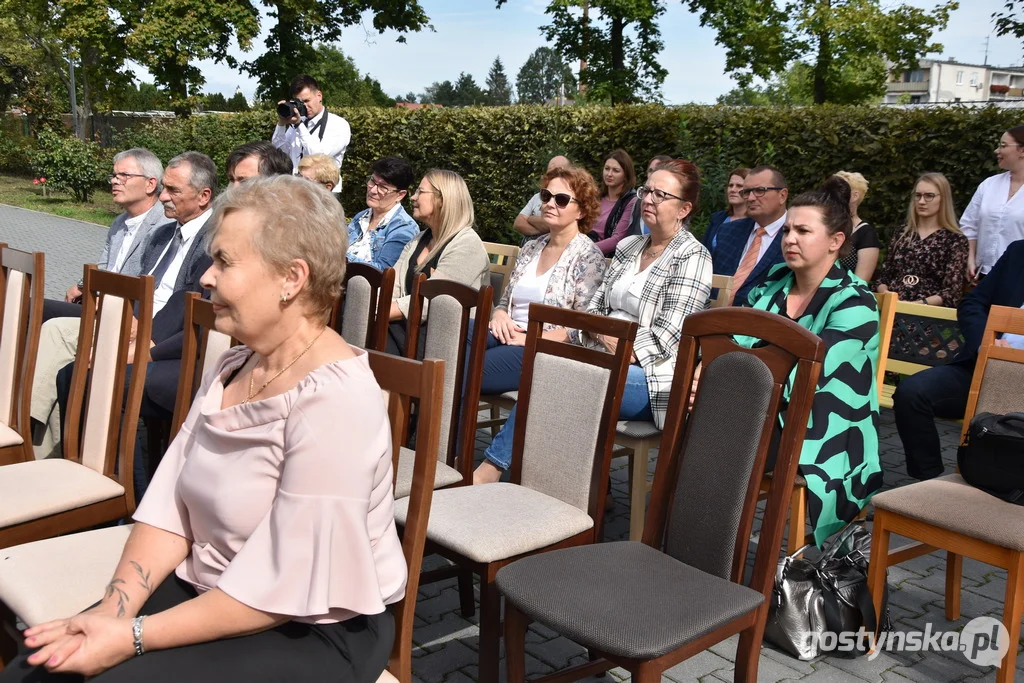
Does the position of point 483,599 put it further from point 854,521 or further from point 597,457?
point 854,521

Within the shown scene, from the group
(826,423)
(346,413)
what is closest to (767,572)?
(826,423)

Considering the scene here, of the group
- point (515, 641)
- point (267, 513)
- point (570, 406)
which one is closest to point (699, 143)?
point (570, 406)

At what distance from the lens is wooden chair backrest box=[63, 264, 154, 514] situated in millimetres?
2908

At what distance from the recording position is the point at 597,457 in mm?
2689

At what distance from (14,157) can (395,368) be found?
3279cm

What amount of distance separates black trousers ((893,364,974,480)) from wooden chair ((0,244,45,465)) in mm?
3665

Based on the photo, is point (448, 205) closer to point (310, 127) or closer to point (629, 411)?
point (629, 411)

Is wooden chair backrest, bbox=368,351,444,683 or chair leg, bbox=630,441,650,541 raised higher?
wooden chair backrest, bbox=368,351,444,683

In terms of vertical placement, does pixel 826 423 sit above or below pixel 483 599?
above

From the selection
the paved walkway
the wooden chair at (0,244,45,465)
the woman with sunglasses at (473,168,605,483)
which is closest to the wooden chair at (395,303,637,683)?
the paved walkway

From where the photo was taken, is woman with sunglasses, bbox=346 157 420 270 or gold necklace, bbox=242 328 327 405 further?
woman with sunglasses, bbox=346 157 420 270

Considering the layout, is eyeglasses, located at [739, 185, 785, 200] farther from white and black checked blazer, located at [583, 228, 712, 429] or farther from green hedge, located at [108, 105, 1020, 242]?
green hedge, located at [108, 105, 1020, 242]

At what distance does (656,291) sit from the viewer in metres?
3.89

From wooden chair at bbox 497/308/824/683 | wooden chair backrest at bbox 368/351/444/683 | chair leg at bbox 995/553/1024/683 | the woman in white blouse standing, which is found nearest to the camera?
wooden chair backrest at bbox 368/351/444/683
